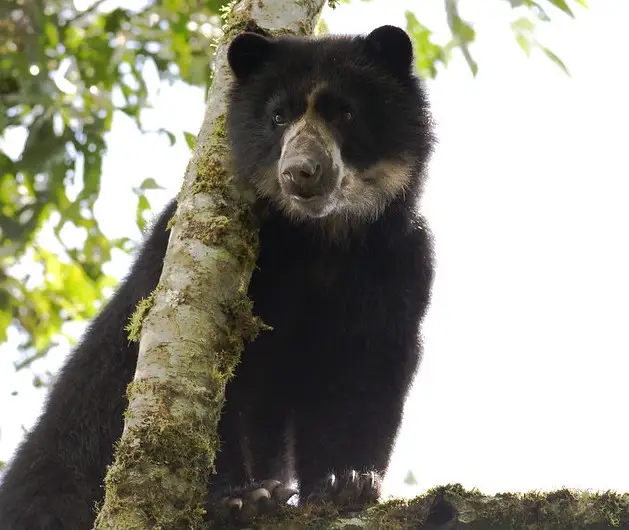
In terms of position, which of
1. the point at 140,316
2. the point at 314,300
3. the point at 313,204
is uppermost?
the point at 313,204

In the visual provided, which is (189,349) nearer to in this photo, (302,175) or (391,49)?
(302,175)

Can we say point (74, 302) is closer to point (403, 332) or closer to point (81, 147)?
point (81, 147)

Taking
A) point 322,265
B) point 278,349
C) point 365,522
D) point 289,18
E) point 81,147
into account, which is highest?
point 81,147

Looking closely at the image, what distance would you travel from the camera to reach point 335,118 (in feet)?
16.7

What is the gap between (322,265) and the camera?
5.24 m

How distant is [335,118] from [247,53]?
61 cm

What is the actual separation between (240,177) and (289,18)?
1.11 metres

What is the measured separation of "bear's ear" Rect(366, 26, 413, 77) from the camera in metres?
5.39

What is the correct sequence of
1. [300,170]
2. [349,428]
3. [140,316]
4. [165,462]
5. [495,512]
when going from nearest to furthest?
[165,462] < [495,512] < [140,316] < [300,170] < [349,428]

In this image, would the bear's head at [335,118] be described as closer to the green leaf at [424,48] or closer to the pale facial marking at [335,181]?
the pale facial marking at [335,181]

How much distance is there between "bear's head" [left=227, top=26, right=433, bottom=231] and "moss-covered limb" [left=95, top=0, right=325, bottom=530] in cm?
49

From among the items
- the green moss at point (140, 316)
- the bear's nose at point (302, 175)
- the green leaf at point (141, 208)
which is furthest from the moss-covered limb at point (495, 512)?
the green leaf at point (141, 208)

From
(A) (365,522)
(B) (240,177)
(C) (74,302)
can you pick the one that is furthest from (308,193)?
(C) (74,302)

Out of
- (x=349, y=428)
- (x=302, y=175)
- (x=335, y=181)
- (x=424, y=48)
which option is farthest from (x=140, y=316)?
(x=424, y=48)
